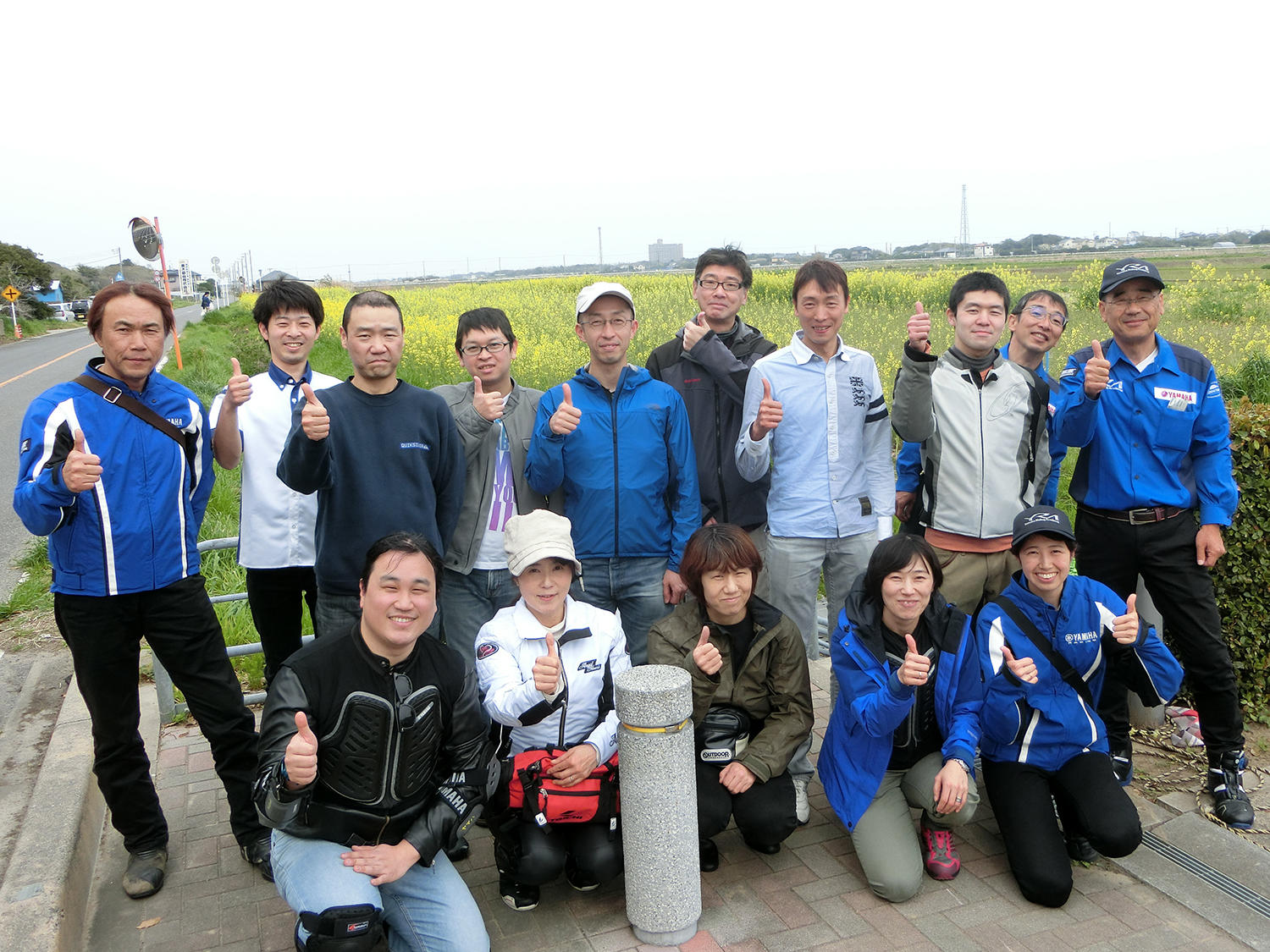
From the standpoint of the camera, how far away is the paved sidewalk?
120 inches

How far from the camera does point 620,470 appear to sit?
3.82 m

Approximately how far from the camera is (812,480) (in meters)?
3.92

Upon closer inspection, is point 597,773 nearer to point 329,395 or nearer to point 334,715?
point 334,715

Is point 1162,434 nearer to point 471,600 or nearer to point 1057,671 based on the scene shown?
point 1057,671

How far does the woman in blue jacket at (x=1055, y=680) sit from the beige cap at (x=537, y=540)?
5.32 ft

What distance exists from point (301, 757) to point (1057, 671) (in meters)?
2.64

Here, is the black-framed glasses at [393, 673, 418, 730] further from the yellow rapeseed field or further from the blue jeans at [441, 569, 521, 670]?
the yellow rapeseed field

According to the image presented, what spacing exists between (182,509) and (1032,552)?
3108 mm

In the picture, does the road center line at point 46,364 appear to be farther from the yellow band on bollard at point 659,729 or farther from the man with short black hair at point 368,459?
the yellow band on bollard at point 659,729

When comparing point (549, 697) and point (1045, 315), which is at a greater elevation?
point (1045, 315)

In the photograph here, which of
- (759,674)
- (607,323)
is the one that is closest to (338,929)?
(759,674)

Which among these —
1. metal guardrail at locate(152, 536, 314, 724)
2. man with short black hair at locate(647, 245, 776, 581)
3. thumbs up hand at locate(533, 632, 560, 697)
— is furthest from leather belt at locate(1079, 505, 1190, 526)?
metal guardrail at locate(152, 536, 314, 724)

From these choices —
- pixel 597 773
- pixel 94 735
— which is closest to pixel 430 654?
pixel 597 773

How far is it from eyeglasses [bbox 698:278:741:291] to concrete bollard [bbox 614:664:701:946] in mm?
1924
